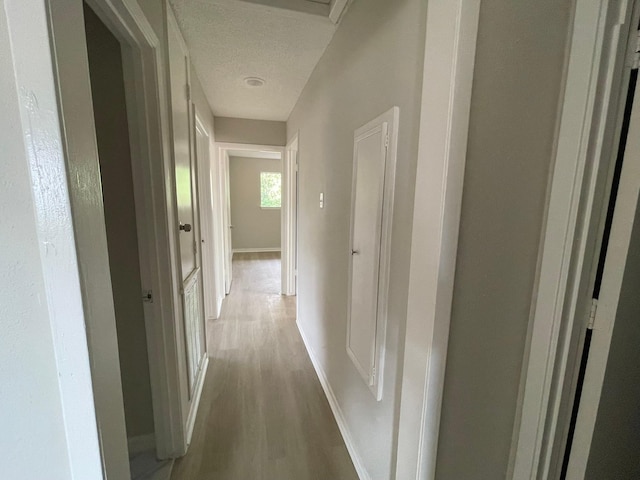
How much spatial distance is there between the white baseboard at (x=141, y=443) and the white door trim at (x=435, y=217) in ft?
4.74

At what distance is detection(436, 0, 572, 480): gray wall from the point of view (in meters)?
0.64

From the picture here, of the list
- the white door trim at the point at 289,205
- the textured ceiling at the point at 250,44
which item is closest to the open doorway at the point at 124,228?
the textured ceiling at the point at 250,44

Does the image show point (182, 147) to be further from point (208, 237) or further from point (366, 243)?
point (208, 237)

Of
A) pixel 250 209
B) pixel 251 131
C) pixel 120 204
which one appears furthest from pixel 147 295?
pixel 250 209

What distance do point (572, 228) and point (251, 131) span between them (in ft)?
11.7

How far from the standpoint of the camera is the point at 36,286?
1.80ft

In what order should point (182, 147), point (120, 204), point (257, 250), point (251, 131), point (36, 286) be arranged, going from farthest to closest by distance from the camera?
point (257, 250) → point (251, 131) → point (182, 147) → point (120, 204) → point (36, 286)

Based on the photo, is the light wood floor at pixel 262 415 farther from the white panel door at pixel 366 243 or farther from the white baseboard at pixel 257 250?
the white baseboard at pixel 257 250

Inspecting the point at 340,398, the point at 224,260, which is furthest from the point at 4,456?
the point at 224,260

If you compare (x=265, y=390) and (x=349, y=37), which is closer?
(x=349, y=37)

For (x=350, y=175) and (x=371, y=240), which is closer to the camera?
(x=371, y=240)

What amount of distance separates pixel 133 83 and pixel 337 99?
3.45 feet

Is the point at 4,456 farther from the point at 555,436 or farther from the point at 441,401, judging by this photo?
the point at 555,436

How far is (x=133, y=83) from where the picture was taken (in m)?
1.20
